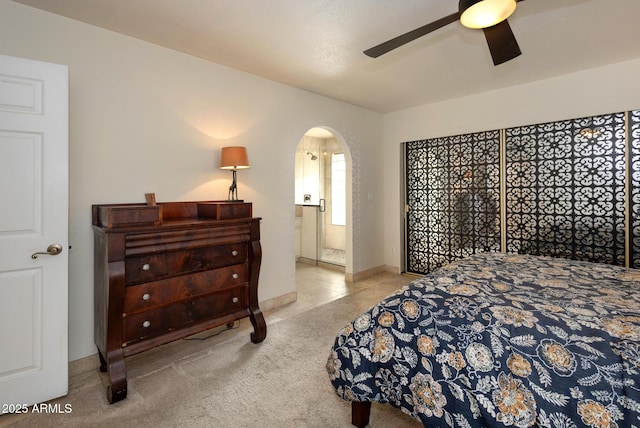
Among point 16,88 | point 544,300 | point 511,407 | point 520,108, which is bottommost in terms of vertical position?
point 511,407

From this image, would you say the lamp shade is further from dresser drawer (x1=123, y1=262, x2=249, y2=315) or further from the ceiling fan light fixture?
the ceiling fan light fixture

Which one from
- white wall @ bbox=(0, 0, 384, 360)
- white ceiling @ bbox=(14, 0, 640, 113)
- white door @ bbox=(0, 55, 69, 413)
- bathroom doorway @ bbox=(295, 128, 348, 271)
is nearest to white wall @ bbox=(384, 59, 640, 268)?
white ceiling @ bbox=(14, 0, 640, 113)

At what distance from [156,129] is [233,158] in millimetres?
683

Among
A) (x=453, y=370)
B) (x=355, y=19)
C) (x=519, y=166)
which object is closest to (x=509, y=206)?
(x=519, y=166)

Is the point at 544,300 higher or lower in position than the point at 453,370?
higher

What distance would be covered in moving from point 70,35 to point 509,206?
472cm

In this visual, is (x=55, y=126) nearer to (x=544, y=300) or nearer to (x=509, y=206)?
(x=544, y=300)

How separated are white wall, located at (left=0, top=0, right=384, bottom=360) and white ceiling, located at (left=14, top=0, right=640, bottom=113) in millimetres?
152

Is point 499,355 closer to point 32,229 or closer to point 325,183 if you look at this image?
point 32,229

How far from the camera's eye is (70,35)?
229 centimetres

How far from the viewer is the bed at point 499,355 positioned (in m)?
1.12

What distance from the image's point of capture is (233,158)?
2.91 meters

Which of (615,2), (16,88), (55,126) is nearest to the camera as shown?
(16,88)

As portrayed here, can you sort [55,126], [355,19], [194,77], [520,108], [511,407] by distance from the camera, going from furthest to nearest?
[520,108], [194,77], [355,19], [55,126], [511,407]
